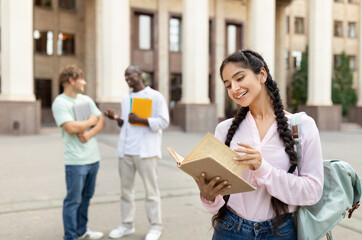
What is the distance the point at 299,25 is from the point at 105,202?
3838 cm

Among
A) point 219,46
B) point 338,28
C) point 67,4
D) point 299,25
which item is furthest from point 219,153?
point 338,28

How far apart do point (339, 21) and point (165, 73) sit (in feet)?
78.6

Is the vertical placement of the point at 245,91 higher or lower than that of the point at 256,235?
higher

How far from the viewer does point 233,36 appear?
98.9ft

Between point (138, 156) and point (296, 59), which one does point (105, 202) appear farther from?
point (296, 59)

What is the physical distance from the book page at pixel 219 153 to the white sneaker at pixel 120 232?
314 cm

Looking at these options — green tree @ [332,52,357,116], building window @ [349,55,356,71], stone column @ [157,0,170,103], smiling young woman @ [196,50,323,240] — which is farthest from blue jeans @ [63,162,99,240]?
building window @ [349,55,356,71]

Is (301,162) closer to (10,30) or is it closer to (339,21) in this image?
(10,30)

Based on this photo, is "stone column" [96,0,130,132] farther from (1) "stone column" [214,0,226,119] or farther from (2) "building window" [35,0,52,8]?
(2) "building window" [35,0,52,8]

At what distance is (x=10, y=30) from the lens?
60.4ft

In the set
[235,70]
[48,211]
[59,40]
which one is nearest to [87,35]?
[59,40]

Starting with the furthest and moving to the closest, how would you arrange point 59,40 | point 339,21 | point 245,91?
point 339,21 → point 59,40 → point 245,91

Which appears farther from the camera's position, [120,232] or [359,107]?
[359,107]

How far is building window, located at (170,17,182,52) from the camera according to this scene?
28.1m
